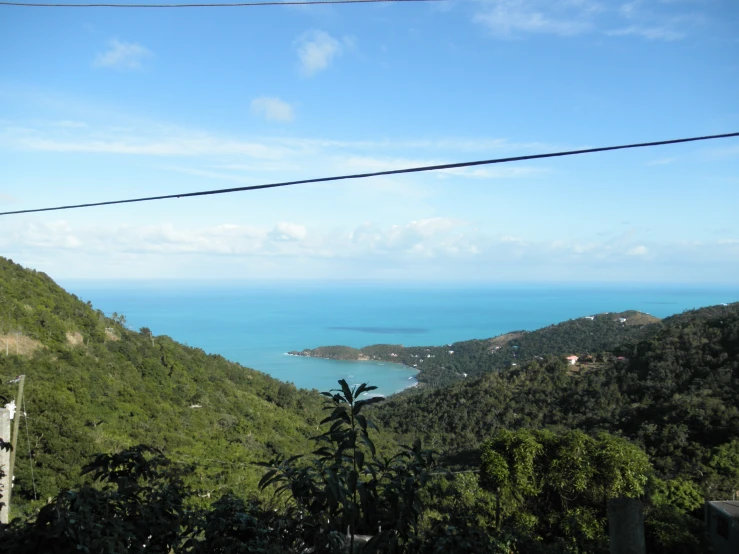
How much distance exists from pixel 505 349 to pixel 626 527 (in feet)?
129

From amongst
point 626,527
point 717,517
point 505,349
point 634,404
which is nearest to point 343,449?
point 626,527

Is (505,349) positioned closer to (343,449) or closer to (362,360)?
(362,360)

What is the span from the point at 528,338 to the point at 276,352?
2557cm

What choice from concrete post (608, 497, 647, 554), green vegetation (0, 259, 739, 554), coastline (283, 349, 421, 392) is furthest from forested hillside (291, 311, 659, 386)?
concrete post (608, 497, 647, 554)

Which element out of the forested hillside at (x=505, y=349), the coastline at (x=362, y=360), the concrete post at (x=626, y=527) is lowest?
the coastline at (x=362, y=360)

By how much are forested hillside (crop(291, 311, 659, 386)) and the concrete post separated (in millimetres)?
28806

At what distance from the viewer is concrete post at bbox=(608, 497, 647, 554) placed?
4.66ft

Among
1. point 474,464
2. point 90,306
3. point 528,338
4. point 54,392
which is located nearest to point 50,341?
point 54,392

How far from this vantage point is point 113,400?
12.6 m

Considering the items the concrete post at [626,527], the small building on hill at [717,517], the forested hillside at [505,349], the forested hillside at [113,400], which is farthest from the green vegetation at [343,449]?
the forested hillside at [505,349]

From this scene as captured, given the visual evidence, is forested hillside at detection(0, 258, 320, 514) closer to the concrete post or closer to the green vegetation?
Answer: the green vegetation

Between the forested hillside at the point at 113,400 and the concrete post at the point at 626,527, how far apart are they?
7.52 m

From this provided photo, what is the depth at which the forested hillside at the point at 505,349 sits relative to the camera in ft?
108

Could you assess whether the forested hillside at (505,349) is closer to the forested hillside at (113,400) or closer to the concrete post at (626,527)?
the forested hillside at (113,400)
